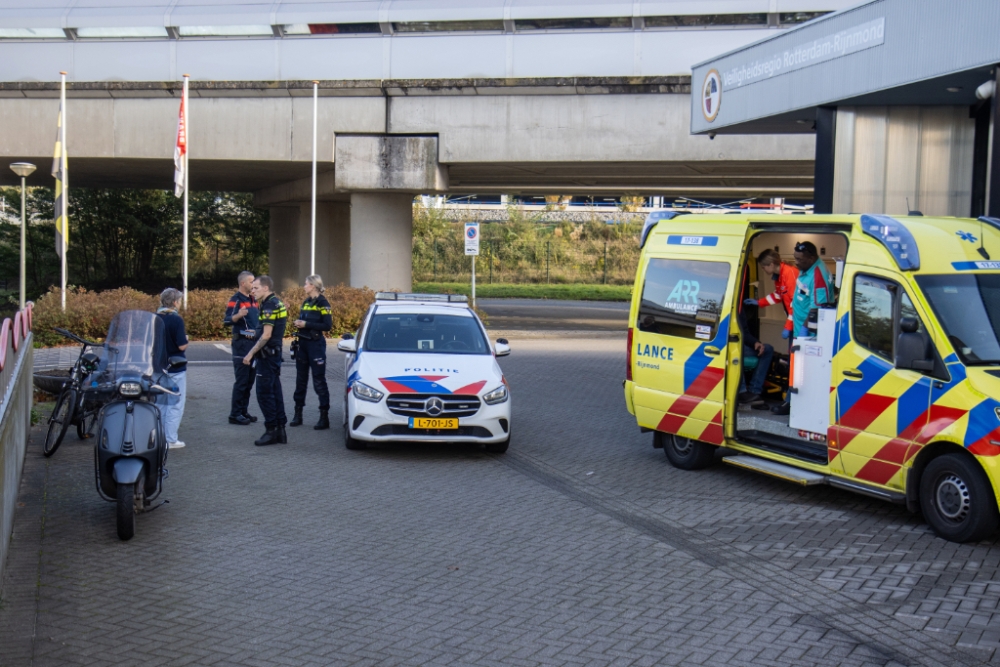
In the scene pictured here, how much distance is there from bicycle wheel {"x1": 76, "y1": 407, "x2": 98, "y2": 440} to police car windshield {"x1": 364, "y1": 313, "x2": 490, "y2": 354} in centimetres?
290

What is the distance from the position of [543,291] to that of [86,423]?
35171mm

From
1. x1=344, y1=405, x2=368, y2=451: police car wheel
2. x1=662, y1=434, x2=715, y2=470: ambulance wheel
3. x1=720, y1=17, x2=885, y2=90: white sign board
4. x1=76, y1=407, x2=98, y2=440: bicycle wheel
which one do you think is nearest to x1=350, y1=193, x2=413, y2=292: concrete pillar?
x1=720, y1=17, x2=885, y2=90: white sign board

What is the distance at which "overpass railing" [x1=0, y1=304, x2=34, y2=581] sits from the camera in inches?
258

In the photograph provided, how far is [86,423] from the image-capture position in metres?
11.2

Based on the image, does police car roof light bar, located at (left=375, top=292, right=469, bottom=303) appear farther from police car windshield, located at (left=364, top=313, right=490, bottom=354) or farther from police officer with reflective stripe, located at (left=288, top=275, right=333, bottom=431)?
police officer with reflective stripe, located at (left=288, top=275, right=333, bottom=431)

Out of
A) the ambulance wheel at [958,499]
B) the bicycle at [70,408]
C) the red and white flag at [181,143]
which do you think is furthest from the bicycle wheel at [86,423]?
the red and white flag at [181,143]

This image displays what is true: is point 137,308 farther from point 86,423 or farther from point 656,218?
point 656,218

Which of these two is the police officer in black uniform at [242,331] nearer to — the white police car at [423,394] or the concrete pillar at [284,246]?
the white police car at [423,394]

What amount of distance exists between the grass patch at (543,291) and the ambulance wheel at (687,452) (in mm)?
34348

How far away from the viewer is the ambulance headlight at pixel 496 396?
10.6 m

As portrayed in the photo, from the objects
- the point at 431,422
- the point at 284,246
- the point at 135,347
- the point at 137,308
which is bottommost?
the point at 431,422

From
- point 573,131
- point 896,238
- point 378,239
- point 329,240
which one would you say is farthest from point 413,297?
point 329,240

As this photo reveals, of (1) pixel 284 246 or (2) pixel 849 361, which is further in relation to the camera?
(1) pixel 284 246

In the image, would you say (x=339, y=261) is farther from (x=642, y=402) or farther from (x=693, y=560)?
(x=693, y=560)
